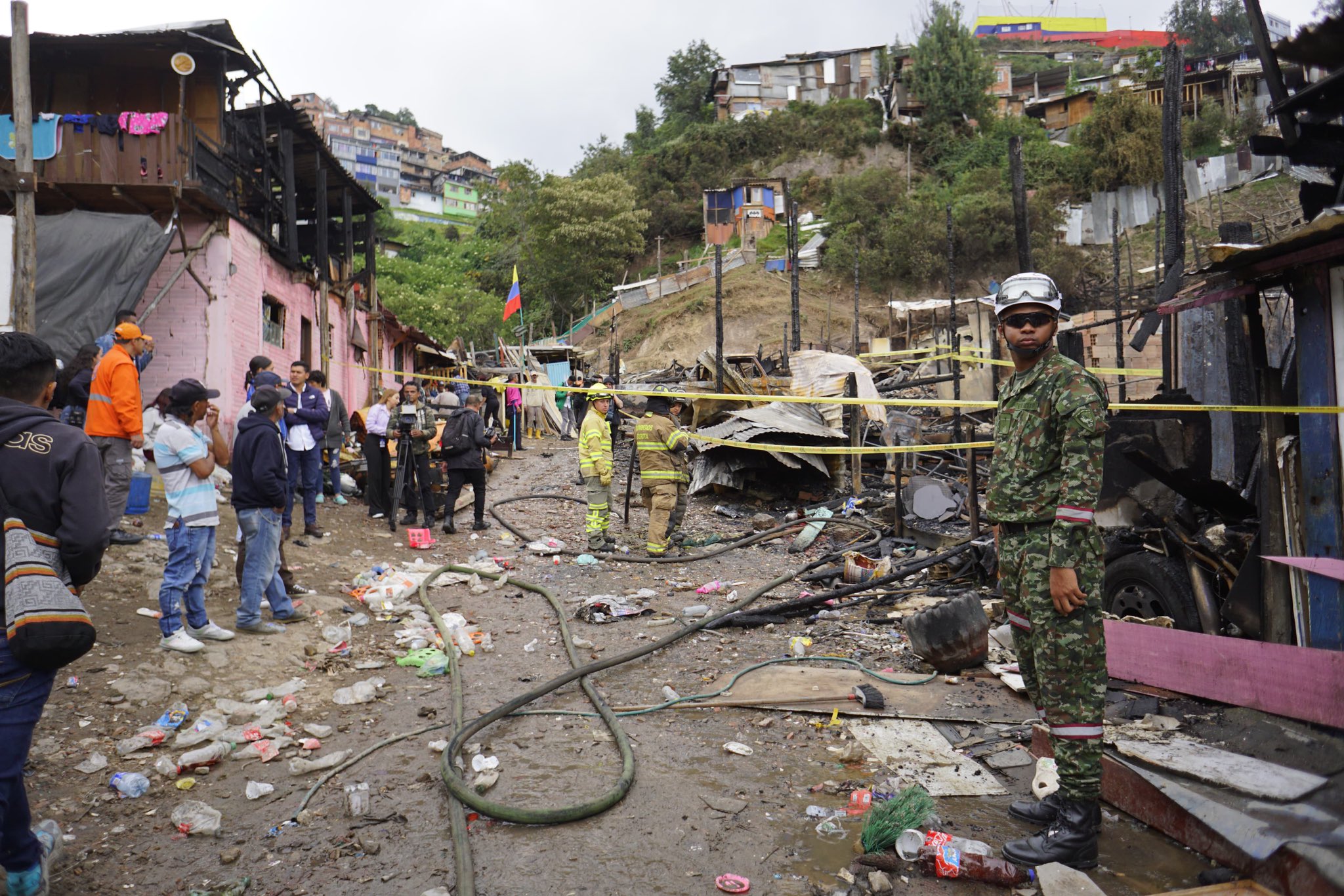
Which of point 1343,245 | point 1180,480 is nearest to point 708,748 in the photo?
point 1180,480

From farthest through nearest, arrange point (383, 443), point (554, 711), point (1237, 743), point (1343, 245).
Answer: point (383, 443)
point (554, 711)
point (1343, 245)
point (1237, 743)

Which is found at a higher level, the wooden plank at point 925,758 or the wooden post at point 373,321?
the wooden post at point 373,321

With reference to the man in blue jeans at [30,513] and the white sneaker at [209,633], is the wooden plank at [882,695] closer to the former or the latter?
the man in blue jeans at [30,513]

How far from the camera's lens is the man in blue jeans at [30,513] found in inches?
96.0

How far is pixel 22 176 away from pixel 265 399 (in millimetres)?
3173

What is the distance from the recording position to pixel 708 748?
390cm

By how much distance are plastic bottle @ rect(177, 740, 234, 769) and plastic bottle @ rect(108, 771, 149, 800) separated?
0.63ft

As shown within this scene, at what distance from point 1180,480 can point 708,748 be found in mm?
3206

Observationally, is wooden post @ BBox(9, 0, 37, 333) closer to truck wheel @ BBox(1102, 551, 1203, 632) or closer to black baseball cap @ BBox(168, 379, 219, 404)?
black baseball cap @ BBox(168, 379, 219, 404)

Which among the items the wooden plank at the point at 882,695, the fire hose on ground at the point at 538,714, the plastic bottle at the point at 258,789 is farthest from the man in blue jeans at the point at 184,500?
the wooden plank at the point at 882,695

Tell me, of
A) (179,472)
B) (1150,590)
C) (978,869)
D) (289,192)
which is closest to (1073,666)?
(978,869)

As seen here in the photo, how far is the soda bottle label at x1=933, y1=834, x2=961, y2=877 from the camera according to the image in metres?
2.70

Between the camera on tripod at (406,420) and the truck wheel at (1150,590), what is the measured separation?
7764 mm

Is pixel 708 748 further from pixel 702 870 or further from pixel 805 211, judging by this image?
pixel 805 211
